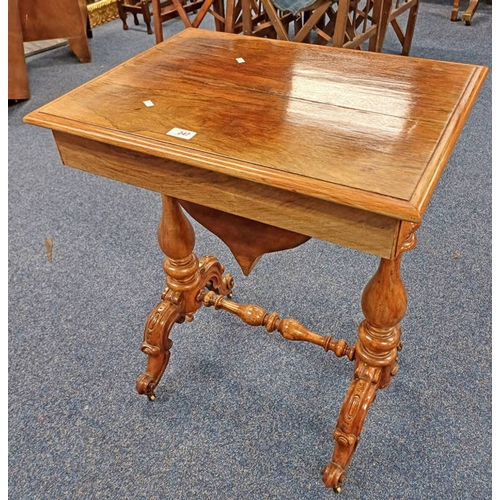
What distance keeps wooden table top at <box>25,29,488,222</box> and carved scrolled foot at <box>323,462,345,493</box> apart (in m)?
0.66

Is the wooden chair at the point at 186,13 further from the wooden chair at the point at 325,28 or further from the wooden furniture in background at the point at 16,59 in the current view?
the wooden furniture in background at the point at 16,59

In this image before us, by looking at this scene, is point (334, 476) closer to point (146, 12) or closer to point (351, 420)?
point (351, 420)

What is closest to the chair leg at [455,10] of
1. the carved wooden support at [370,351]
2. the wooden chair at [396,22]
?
the wooden chair at [396,22]

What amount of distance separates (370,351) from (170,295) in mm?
504

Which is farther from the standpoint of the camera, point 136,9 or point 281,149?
point 136,9

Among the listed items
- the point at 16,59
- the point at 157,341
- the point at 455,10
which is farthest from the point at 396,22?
the point at 157,341

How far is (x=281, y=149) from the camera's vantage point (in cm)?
81

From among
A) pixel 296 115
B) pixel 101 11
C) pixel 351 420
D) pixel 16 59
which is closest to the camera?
pixel 296 115

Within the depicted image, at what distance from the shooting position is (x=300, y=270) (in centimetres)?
166

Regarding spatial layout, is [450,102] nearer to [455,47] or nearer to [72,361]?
[72,361]

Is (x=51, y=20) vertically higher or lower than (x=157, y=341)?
higher

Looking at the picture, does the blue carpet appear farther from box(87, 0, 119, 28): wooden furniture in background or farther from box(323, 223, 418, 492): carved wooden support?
box(87, 0, 119, 28): wooden furniture in background

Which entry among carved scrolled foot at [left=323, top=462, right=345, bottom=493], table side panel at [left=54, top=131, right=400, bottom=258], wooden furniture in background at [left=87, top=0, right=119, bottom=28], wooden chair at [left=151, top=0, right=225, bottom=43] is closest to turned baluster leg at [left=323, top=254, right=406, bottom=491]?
carved scrolled foot at [left=323, top=462, right=345, bottom=493]

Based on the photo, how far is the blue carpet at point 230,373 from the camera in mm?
1132
